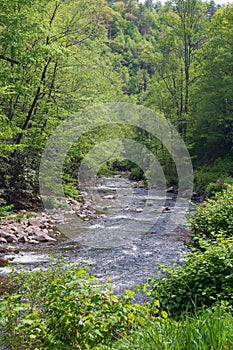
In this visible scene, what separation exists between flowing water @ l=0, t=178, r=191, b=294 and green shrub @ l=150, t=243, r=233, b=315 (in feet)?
1.41

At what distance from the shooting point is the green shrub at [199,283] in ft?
13.9

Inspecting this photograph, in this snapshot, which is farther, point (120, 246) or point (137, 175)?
point (137, 175)

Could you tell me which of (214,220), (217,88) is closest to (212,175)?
(217,88)

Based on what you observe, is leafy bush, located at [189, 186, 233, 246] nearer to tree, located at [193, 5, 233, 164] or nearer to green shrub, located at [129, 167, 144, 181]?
tree, located at [193, 5, 233, 164]

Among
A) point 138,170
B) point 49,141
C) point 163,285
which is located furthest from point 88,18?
point 138,170

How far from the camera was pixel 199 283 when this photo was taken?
445cm

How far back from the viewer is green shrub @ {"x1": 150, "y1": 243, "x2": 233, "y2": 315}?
13.9 ft

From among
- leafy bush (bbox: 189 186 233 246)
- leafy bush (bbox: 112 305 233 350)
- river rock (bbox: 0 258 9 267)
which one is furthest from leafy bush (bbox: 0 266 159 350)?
river rock (bbox: 0 258 9 267)

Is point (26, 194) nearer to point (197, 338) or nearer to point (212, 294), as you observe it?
point (212, 294)

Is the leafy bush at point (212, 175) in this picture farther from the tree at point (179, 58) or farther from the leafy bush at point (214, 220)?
the leafy bush at point (214, 220)

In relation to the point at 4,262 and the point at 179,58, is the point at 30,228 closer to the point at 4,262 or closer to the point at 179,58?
the point at 4,262

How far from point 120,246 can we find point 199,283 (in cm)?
546

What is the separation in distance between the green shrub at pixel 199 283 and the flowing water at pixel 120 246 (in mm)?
431

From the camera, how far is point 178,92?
27797 millimetres
